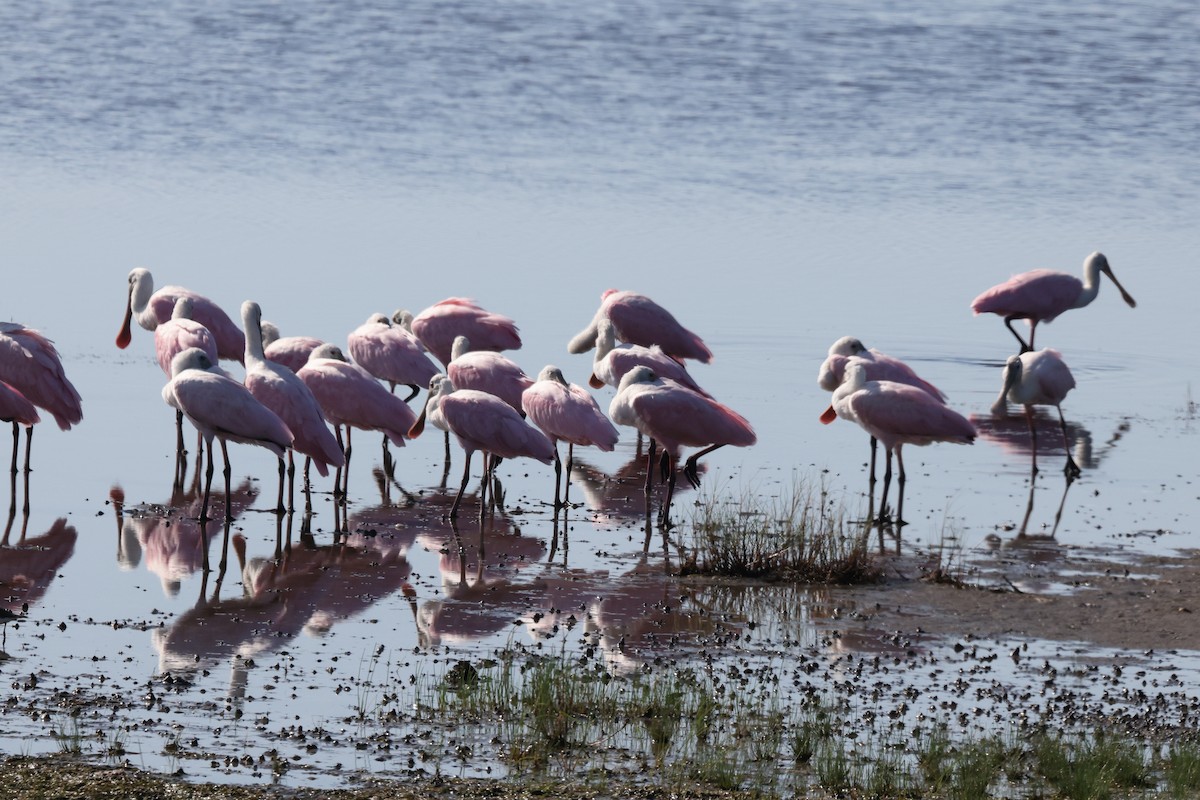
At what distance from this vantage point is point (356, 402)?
1432cm

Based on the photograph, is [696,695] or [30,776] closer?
[30,776]

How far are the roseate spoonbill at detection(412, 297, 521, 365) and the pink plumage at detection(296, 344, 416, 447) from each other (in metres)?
3.32

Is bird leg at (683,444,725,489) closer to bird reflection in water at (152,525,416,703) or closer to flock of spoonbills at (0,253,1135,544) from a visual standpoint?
flock of spoonbills at (0,253,1135,544)

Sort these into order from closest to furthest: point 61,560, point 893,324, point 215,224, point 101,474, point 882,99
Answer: point 61,560 < point 101,474 < point 893,324 < point 215,224 < point 882,99

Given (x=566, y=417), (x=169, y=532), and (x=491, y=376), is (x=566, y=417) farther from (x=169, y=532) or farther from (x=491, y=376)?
(x=169, y=532)

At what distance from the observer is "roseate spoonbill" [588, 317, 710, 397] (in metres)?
15.8

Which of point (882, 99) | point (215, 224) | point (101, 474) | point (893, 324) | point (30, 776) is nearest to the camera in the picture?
point (30, 776)

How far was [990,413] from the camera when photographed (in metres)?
18.4

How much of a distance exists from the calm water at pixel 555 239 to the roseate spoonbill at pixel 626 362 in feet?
2.44

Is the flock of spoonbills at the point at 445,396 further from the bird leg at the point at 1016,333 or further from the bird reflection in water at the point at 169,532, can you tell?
the bird leg at the point at 1016,333

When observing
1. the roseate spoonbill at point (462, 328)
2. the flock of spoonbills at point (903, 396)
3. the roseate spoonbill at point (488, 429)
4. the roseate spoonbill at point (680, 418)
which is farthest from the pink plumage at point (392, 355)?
the flock of spoonbills at point (903, 396)

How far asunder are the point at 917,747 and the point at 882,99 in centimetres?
3358

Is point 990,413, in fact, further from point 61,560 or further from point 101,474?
point 61,560

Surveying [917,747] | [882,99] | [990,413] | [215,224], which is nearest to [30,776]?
[917,747]
